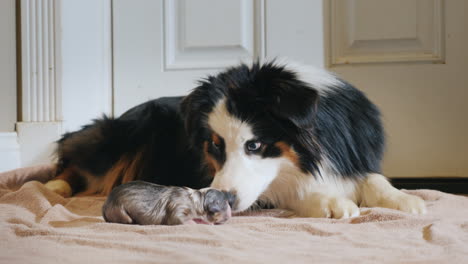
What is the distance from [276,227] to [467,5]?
5.18 feet

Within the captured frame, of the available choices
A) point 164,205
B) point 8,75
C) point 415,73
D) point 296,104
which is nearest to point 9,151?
point 8,75

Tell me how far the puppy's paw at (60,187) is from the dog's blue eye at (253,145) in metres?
Answer: 0.88

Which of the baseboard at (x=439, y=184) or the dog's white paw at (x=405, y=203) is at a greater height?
the dog's white paw at (x=405, y=203)

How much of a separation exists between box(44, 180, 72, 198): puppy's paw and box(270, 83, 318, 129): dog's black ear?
966 mm

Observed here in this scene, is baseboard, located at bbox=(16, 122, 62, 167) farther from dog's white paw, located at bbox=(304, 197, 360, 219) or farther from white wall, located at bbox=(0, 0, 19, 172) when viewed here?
dog's white paw, located at bbox=(304, 197, 360, 219)

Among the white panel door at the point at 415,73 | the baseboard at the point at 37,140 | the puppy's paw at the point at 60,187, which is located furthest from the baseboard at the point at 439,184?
the baseboard at the point at 37,140

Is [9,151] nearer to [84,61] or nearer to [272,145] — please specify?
[84,61]

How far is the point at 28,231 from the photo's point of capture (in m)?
1.21

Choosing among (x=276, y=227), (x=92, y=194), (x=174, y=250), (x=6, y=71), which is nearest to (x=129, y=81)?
(x=6, y=71)

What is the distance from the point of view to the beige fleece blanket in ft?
3.21

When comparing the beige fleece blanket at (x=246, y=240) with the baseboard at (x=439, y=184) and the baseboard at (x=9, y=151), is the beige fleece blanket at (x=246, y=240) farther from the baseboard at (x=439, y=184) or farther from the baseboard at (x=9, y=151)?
the baseboard at (x=9, y=151)

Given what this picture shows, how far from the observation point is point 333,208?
1.51 meters

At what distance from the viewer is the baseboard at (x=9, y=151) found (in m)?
2.34

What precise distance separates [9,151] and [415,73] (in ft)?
6.22
